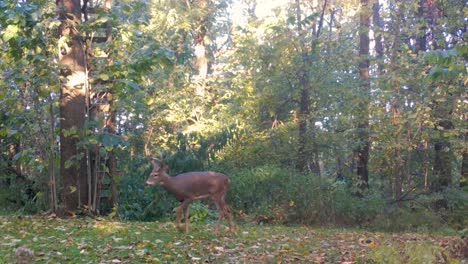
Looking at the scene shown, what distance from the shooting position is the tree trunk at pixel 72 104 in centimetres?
1127

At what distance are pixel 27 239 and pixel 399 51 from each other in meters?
13.2

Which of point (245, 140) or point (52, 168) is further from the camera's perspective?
point (245, 140)

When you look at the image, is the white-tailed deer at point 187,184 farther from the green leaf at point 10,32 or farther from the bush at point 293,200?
the bush at point 293,200

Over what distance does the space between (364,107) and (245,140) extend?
3703 millimetres

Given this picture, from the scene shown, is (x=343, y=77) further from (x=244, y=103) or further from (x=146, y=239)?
(x=146, y=239)

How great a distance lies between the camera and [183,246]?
26.0 ft

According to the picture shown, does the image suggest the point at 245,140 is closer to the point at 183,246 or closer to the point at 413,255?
the point at 183,246

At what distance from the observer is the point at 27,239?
8.03 metres

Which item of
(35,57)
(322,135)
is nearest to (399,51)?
(322,135)

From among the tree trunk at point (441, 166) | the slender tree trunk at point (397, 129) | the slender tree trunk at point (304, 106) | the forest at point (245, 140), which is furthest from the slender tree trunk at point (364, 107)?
the tree trunk at point (441, 166)

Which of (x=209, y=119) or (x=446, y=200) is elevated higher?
(x=209, y=119)

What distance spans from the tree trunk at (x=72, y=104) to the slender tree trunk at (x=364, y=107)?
334 inches

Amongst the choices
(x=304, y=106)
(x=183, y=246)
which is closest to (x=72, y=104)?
(x=183, y=246)

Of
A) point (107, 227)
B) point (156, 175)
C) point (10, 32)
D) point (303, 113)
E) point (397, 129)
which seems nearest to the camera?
point (156, 175)
